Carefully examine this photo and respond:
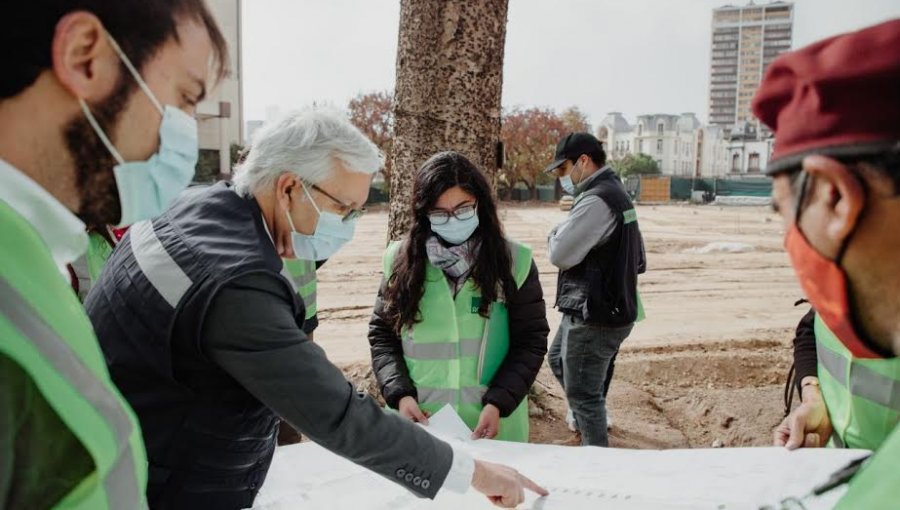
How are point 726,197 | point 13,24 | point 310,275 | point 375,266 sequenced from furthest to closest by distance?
point 726,197
point 375,266
point 310,275
point 13,24

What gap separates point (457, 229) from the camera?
247 centimetres

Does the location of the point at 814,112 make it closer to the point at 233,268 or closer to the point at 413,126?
the point at 233,268

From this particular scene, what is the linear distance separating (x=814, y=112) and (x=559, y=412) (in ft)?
13.9

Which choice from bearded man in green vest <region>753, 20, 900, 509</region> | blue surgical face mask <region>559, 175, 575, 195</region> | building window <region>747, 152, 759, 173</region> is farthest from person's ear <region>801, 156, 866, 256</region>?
building window <region>747, 152, 759, 173</region>

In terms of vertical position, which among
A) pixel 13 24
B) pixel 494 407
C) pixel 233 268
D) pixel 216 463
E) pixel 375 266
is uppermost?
pixel 13 24

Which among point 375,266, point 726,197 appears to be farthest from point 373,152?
point 726,197

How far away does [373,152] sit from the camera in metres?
1.74

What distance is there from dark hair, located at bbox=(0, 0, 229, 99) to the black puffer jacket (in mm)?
1676

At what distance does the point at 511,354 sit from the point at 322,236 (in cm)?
98

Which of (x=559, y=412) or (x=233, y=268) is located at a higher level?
(x=233, y=268)

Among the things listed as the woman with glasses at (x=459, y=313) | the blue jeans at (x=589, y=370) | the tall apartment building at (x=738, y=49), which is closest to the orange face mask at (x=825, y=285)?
the woman with glasses at (x=459, y=313)

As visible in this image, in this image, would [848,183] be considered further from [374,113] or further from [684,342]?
[374,113]

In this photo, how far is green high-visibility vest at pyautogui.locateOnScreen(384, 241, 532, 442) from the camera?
2393mm

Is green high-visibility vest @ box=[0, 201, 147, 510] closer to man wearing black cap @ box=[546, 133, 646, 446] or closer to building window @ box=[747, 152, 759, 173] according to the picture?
man wearing black cap @ box=[546, 133, 646, 446]
